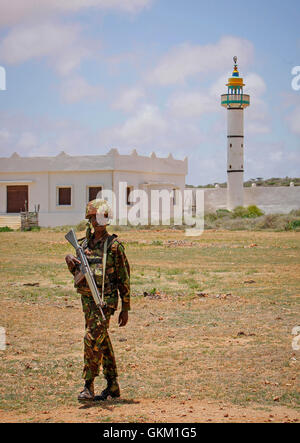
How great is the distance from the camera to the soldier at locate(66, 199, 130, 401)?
20.0ft

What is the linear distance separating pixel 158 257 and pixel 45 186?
A: 20.6 meters

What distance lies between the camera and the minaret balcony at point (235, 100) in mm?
46500

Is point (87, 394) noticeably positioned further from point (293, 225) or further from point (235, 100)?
point (235, 100)

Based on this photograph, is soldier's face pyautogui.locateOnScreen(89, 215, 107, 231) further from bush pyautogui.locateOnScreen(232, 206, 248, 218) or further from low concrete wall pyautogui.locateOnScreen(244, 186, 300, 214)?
low concrete wall pyautogui.locateOnScreen(244, 186, 300, 214)

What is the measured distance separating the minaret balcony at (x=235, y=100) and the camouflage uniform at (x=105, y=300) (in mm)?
41475

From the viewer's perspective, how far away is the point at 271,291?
12.8 m

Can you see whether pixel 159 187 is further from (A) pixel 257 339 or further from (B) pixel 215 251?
(A) pixel 257 339

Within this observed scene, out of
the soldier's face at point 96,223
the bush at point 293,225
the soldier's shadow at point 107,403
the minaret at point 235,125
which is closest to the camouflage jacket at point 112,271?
the soldier's face at point 96,223

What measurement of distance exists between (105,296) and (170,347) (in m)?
2.53

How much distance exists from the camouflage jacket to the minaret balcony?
41.5 meters
